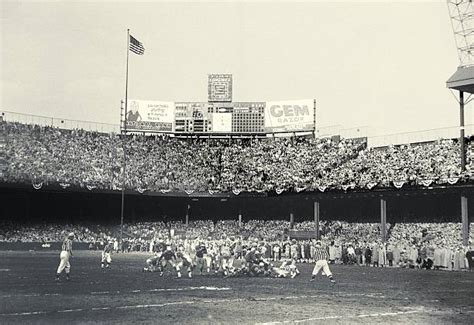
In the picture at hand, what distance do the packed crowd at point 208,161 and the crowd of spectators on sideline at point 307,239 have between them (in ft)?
12.2

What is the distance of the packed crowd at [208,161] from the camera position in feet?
168

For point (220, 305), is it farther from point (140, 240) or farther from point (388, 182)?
point (140, 240)

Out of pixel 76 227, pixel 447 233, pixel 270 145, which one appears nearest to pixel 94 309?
pixel 447 233

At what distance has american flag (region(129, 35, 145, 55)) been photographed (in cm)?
5330

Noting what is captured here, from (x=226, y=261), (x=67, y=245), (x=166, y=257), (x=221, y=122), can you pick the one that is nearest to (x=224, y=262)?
(x=226, y=261)

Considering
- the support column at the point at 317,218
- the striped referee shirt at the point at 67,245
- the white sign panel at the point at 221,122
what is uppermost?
the white sign panel at the point at 221,122

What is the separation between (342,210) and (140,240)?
17478mm

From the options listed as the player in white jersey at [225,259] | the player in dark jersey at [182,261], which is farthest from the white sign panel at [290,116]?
the player in dark jersey at [182,261]

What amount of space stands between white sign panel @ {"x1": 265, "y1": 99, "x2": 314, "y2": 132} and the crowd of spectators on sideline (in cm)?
1550

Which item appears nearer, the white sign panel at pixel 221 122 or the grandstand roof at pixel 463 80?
the grandstand roof at pixel 463 80

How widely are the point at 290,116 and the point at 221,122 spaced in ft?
25.8

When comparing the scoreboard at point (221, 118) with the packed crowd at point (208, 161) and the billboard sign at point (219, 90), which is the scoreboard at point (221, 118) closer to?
the billboard sign at point (219, 90)

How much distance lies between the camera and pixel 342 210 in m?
51.8

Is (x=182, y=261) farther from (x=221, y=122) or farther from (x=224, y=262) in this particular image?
(x=221, y=122)
